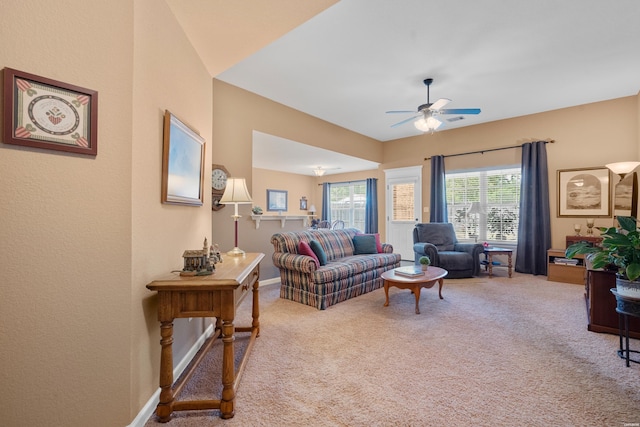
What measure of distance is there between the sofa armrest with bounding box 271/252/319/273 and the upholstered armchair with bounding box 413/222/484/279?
223cm

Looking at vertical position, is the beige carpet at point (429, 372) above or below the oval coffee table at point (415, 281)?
below

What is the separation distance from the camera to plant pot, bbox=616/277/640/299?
6.80 ft

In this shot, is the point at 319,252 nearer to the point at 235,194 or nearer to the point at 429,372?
the point at 235,194

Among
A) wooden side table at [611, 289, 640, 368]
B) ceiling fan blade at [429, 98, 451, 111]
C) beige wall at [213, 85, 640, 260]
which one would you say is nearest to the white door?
beige wall at [213, 85, 640, 260]

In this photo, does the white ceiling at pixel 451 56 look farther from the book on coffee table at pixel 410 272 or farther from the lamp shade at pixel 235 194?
the book on coffee table at pixel 410 272

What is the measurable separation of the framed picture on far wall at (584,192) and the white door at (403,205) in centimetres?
257

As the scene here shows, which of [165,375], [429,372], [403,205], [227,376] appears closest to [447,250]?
[403,205]

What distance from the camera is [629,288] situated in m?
2.11

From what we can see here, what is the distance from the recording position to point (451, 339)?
2.54 metres

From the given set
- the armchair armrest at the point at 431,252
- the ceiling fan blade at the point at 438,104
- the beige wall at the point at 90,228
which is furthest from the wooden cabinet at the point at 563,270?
the beige wall at the point at 90,228

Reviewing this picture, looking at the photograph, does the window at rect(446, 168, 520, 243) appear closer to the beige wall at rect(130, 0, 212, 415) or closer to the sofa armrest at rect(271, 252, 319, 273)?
the sofa armrest at rect(271, 252, 319, 273)

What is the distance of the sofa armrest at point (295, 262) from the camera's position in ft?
11.4

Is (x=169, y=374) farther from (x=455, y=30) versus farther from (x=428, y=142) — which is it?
(x=428, y=142)

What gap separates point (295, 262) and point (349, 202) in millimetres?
5528
